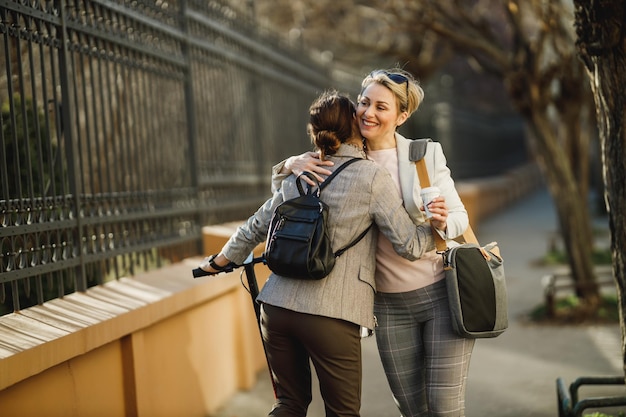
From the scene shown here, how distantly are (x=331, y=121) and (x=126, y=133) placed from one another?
259 cm

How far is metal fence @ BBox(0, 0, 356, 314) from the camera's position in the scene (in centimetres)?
457

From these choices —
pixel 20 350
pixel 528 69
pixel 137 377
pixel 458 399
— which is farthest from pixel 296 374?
pixel 528 69

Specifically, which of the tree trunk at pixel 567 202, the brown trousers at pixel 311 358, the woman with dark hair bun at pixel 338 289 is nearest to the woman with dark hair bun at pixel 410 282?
the woman with dark hair bun at pixel 338 289

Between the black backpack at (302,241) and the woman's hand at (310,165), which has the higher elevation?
the woman's hand at (310,165)

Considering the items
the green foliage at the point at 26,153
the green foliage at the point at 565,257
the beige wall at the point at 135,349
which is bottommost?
the green foliage at the point at 565,257

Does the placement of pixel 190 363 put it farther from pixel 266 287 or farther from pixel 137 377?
pixel 266 287

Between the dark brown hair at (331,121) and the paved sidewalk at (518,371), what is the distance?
283 centimetres

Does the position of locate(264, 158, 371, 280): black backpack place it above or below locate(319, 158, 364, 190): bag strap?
below

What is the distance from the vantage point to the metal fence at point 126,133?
4.57m

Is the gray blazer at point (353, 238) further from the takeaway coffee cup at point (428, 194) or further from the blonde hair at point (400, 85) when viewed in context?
the blonde hair at point (400, 85)

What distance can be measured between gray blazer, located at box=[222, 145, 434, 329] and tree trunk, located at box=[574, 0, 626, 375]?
1.58 metres

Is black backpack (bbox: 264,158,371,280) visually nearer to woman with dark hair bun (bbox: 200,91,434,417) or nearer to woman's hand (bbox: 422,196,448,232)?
woman with dark hair bun (bbox: 200,91,434,417)

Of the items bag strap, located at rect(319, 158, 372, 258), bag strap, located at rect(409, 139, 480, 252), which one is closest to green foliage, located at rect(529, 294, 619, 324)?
bag strap, located at rect(409, 139, 480, 252)

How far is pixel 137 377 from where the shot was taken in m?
5.00
